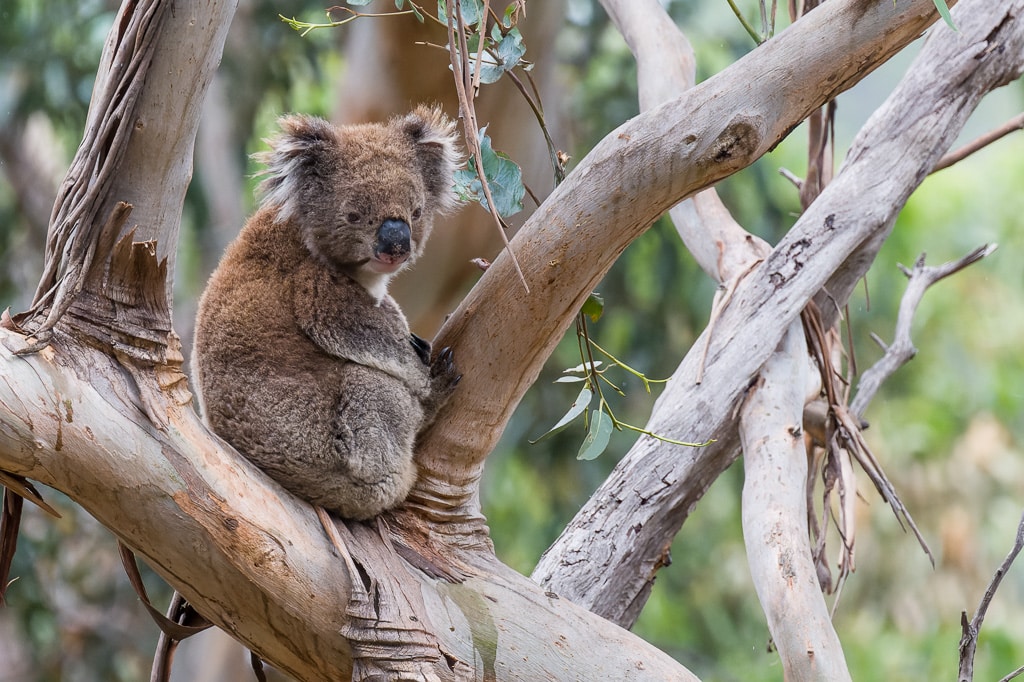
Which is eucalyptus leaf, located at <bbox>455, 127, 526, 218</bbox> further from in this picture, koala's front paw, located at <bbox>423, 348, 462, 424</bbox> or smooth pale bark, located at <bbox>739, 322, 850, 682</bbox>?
smooth pale bark, located at <bbox>739, 322, 850, 682</bbox>

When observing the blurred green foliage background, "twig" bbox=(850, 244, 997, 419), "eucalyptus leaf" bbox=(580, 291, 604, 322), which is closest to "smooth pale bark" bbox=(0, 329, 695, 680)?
"eucalyptus leaf" bbox=(580, 291, 604, 322)

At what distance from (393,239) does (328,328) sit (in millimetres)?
200

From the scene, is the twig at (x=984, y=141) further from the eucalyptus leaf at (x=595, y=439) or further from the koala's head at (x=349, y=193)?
the koala's head at (x=349, y=193)

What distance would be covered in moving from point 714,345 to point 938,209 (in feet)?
15.4

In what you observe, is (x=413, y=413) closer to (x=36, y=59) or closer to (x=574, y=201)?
(x=574, y=201)

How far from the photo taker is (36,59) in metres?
4.66

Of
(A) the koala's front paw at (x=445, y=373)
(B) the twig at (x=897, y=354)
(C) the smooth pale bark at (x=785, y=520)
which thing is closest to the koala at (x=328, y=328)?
(A) the koala's front paw at (x=445, y=373)

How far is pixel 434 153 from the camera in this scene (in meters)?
1.98

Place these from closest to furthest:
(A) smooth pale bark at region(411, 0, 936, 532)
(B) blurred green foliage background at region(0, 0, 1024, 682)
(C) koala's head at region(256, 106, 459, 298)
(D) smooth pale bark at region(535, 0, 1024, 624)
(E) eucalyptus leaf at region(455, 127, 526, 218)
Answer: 1. (A) smooth pale bark at region(411, 0, 936, 532)
2. (E) eucalyptus leaf at region(455, 127, 526, 218)
3. (C) koala's head at region(256, 106, 459, 298)
4. (D) smooth pale bark at region(535, 0, 1024, 624)
5. (B) blurred green foliage background at region(0, 0, 1024, 682)

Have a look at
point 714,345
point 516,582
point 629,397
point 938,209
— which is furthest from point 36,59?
point 938,209

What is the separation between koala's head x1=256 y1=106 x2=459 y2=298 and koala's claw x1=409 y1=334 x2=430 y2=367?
0.45ft

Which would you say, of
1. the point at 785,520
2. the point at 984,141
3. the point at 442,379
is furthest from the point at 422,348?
the point at 984,141

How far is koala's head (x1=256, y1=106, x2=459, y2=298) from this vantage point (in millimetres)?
1792

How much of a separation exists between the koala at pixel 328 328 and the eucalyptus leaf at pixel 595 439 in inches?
10.7
